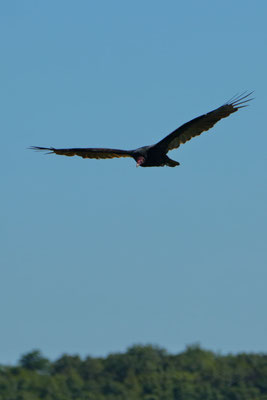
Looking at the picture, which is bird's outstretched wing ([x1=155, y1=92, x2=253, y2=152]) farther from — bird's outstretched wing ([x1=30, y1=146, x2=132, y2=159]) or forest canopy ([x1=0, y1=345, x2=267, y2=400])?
forest canopy ([x1=0, y1=345, x2=267, y2=400])

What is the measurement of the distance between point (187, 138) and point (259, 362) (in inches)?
3706

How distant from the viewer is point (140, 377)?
114312 millimetres

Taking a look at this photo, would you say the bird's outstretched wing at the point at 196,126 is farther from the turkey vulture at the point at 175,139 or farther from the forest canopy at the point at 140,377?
the forest canopy at the point at 140,377

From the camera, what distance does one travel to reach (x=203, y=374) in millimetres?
114625

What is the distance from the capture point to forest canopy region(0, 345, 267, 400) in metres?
108

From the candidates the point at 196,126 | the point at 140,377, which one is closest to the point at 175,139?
the point at 196,126

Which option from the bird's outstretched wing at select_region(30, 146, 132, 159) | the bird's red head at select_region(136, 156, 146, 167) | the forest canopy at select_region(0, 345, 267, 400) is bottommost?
the bird's red head at select_region(136, 156, 146, 167)

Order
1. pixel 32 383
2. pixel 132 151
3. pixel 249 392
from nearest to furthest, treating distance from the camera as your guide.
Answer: pixel 132 151 < pixel 249 392 < pixel 32 383

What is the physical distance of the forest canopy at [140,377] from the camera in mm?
107688

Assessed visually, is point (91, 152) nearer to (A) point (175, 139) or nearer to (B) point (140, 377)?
(A) point (175, 139)

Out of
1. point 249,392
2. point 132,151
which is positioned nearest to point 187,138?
point 132,151

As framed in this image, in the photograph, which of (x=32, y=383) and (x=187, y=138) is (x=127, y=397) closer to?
(x=32, y=383)

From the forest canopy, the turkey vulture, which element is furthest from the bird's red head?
the forest canopy

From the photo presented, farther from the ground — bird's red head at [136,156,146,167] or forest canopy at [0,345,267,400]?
forest canopy at [0,345,267,400]
